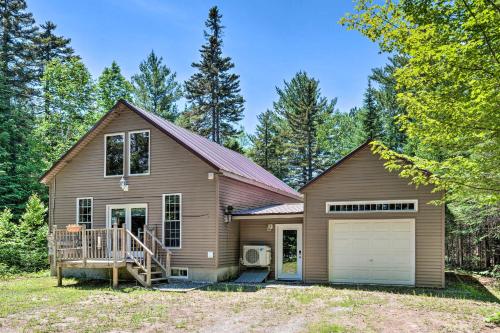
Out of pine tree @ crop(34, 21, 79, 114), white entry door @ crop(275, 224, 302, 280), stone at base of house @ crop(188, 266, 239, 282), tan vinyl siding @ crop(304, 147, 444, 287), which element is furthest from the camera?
pine tree @ crop(34, 21, 79, 114)

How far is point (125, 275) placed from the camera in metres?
15.2

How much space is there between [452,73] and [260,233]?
9.51m

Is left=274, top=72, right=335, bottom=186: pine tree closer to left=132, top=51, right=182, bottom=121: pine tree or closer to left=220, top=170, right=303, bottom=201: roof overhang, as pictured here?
left=132, top=51, right=182, bottom=121: pine tree

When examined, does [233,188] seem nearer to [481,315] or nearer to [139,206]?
[139,206]

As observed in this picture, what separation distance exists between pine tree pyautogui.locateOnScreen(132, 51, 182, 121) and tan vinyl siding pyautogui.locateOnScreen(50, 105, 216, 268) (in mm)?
18180

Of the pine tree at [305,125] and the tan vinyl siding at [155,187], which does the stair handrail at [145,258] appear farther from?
the pine tree at [305,125]

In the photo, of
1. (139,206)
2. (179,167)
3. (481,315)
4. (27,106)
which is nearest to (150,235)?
(139,206)

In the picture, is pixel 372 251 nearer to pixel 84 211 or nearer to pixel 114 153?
pixel 114 153

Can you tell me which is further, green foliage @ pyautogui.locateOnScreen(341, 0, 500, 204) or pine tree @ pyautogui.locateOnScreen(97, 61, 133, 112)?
pine tree @ pyautogui.locateOnScreen(97, 61, 133, 112)

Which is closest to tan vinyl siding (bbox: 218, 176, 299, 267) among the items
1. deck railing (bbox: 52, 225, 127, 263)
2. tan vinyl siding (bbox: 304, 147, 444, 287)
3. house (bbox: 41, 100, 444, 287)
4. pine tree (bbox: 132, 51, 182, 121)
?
house (bbox: 41, 100, 444, 287)

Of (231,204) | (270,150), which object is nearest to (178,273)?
(231,204)

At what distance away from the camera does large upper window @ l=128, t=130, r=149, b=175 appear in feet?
51.3

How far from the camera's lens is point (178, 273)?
48.5 feet

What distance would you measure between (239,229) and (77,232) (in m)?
5.57
